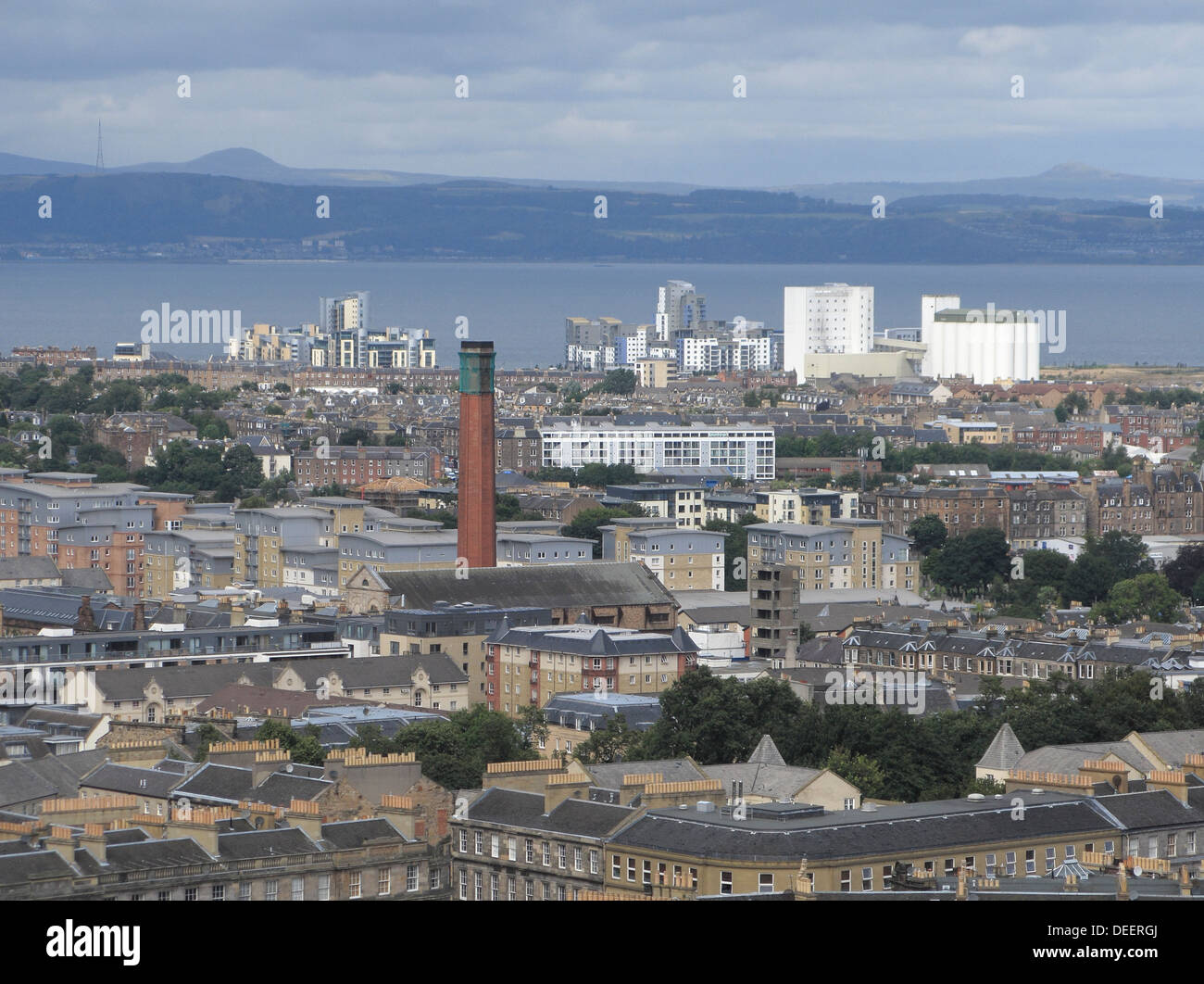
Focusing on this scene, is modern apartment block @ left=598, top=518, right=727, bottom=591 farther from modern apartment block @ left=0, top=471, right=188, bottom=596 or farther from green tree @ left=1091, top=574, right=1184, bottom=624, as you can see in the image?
modern apartment block @ left=0, top=471, right=188, bottom=596

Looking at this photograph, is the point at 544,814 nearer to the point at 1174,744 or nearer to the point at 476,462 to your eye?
the point at 1174,744

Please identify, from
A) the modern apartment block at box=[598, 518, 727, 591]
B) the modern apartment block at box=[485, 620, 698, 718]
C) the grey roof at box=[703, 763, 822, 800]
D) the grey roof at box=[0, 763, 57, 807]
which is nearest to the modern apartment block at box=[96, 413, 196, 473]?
the modern apartment block at box=[598, 518, 727, 591]

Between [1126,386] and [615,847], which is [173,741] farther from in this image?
[1126,386]

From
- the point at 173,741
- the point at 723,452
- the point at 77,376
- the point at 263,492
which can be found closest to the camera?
the point at 173,741

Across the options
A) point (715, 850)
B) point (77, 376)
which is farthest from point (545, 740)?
point (77, 376)

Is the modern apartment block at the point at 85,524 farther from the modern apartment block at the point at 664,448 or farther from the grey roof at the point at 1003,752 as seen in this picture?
the grey roof at the point at 1003,752

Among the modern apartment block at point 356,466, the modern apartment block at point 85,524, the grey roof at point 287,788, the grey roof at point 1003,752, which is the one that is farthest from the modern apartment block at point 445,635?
the modern apartment block at point 356,466
